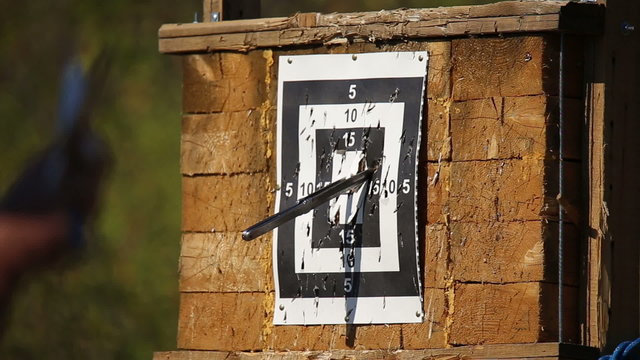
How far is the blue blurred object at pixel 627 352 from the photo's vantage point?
407cm

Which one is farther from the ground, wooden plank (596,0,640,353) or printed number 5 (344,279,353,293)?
wooden plank (596,0,640,353)

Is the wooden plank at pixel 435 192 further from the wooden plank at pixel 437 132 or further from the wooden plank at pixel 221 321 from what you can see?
the wooden plank at pixel 221 321

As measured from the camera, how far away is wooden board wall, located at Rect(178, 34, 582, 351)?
423 cm

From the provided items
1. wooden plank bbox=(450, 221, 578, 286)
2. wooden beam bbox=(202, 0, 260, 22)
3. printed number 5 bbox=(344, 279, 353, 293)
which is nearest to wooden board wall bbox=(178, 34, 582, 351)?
wooden plank bbox=(450, 221, 578, 286)

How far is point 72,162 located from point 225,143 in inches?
248

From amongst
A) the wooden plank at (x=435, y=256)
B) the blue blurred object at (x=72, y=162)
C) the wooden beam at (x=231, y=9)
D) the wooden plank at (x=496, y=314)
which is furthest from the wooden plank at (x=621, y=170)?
the blue blurred object at (x=72, y=162)

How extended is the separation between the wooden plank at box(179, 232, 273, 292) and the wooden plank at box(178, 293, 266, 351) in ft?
0.10

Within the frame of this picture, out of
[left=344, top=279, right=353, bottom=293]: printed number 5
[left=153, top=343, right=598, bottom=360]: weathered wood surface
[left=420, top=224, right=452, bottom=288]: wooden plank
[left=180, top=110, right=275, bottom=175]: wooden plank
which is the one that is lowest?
[left=153, top=343, right=598, bottom=360]: weathered wood surface

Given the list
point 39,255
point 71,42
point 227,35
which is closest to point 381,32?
point 227,35

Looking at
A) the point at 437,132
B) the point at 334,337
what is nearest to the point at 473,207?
the point at 437,132

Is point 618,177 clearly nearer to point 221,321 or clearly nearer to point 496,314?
point 496,314

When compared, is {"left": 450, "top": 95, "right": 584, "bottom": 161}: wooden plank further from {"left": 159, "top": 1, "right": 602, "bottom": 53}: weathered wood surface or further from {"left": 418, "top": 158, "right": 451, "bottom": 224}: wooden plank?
{"left": 159, "top": 1, "right": 602, "bottom": 53}: weathered wood surface

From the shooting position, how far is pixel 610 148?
14.0 ft

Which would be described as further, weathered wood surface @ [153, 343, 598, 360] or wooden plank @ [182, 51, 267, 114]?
wooden plank @ [182, 51, 267, 114]
